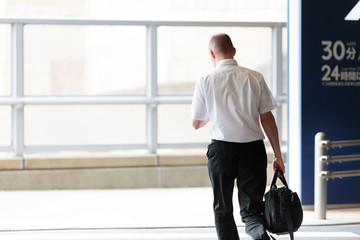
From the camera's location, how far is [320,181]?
8.68m

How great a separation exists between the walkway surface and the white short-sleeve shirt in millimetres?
2728

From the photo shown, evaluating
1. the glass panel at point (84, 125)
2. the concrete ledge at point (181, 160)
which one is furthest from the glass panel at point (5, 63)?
the concrete ledge at point (181, 160)

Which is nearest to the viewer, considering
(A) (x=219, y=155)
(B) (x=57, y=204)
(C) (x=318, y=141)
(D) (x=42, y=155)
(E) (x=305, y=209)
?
(A) (x=219, y=155)

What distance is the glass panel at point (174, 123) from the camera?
1195cm

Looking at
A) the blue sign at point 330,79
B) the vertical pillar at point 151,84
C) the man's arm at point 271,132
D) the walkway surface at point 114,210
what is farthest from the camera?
Answer: the vertical pillar at point 151,84

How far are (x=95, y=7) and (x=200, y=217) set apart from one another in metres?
4.37

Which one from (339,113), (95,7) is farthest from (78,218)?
(95,7)

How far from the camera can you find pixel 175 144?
39.4ft

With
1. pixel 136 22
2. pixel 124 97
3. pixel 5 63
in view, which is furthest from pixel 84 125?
pixel 136 22

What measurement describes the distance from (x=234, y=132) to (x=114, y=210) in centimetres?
403

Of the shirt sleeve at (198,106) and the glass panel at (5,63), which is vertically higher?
the glass panel at (5,63)

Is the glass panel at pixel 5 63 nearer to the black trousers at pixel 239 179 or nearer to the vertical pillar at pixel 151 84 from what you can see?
the vertical pillar at pixel 151 84

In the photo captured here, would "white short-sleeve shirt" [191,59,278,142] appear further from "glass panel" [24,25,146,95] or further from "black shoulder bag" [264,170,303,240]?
"glass panel" [24,25,146,95]

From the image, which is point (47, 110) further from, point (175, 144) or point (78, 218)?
point (78, 218)
